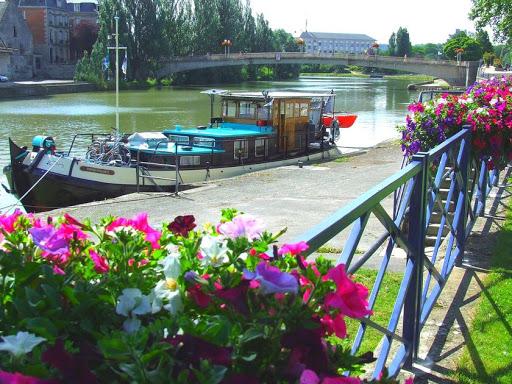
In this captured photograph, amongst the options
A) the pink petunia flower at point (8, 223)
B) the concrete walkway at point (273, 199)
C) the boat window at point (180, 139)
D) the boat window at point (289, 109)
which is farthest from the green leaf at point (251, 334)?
the boat window at point (289, 109)

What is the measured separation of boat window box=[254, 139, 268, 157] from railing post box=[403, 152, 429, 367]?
50.5ft

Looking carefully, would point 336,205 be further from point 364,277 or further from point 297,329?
point 297,329

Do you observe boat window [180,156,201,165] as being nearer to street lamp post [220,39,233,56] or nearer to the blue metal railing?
the blue metal railing

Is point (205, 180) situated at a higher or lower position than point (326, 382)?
lower

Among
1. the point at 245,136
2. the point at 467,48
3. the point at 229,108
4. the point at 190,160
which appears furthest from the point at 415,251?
the point at 467,48

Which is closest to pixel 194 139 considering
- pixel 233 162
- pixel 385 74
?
pixel 233 162

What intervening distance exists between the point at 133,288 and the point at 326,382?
0.45 m

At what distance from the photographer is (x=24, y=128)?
3070cm

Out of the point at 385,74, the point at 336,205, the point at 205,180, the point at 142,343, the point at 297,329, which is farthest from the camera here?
the point at 385,74

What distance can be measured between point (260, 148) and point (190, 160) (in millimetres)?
2922


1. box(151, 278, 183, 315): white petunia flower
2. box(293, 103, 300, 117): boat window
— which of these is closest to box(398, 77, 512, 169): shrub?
box(151, 278, 183, 315): white petunia flower

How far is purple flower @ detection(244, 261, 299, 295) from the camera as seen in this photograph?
4.57 ft

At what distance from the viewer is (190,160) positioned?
16.6 metres

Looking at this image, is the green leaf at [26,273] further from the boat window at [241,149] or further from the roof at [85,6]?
the roof at [85,6]
